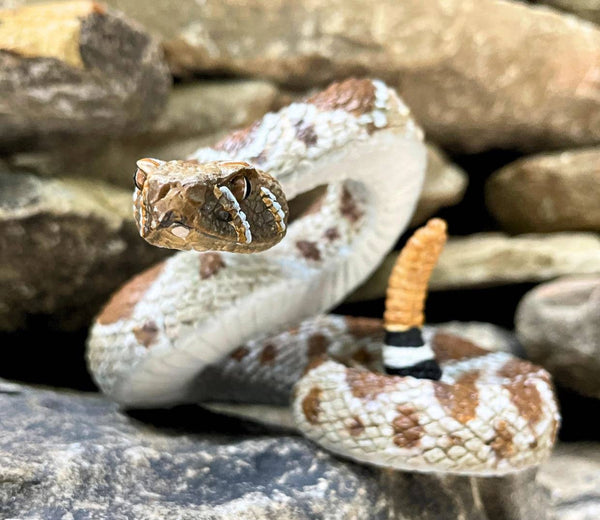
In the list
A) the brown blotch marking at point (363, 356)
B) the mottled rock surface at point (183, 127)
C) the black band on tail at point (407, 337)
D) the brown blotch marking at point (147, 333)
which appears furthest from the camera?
the mottled rock surface at point (183, 127)

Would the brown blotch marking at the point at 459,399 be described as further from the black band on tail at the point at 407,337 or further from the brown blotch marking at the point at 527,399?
the black band on tail at the point at 407,337

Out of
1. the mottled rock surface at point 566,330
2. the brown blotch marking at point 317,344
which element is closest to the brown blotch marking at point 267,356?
the brown blotch marking at point 317,344

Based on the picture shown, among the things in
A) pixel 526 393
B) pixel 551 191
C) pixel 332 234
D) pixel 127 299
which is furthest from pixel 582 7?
pixel 127 299

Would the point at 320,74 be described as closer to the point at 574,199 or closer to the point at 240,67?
the point at 240,67

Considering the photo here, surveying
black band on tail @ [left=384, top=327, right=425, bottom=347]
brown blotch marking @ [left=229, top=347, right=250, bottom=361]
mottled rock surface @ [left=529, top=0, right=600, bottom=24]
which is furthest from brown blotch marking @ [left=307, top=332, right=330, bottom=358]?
mottled rock surface @ [left=529, top=0, right=600, bottom=24]

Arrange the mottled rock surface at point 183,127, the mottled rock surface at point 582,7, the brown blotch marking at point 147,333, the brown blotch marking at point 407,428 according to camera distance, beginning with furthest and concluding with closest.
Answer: the mottled rock surface at point 582,7 < the mottled rock surface at point 183,127 < the brown blotch marking at point 147,333 < the brown blotch marking at point 407,428

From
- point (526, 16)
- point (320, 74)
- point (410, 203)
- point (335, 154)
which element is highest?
point (526, 16)

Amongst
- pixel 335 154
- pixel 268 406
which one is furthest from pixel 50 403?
pixel 335 154
